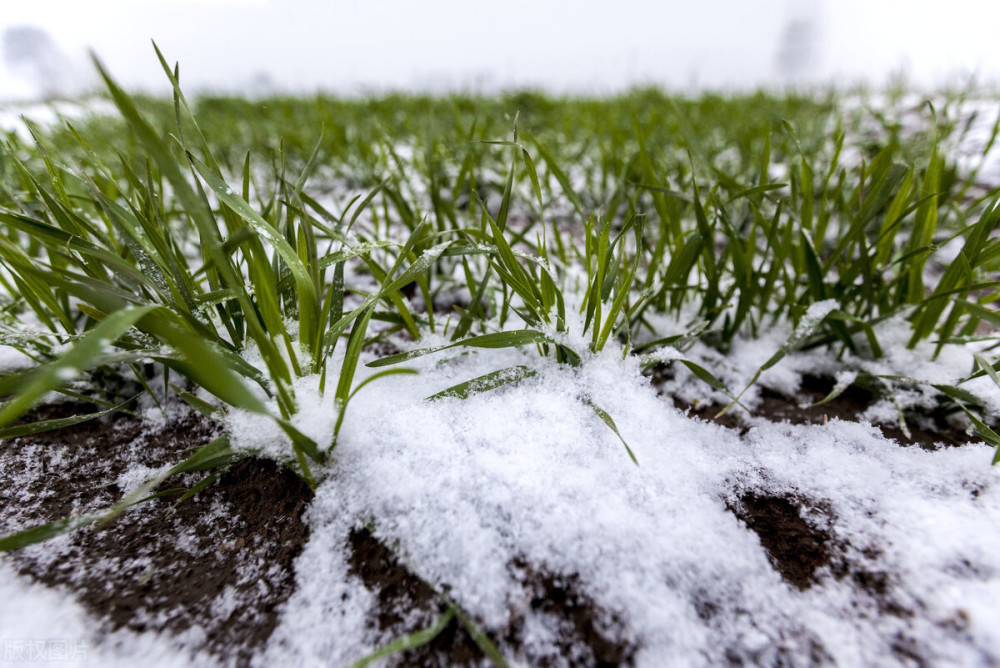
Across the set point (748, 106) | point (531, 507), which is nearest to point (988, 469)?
point (531, 507)

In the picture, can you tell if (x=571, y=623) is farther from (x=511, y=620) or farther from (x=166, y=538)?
(x=166, y=538)

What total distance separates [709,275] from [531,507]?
597mm

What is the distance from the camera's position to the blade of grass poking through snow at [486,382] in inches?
28.3

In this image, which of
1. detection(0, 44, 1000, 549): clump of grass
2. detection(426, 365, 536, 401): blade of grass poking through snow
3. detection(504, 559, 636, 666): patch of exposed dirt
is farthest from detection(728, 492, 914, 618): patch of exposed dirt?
detection(426, 365, 536, 401): blade of grass poking through snow

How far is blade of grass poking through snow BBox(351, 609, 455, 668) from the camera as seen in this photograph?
0.44 meters

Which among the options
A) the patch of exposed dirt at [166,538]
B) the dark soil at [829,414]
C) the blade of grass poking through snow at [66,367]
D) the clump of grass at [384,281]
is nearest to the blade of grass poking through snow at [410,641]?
the patch of exposed dirt at [166,538]

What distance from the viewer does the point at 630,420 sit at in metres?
0.71

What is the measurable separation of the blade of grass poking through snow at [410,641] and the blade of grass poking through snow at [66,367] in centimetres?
35

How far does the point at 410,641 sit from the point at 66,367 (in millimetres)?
380

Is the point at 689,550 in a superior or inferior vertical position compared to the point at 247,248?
inferior

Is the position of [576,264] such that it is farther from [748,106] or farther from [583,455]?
[748,106]

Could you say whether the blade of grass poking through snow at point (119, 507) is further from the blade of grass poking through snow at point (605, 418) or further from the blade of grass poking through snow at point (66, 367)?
the blade of grass poking through snow at point (605, 418)

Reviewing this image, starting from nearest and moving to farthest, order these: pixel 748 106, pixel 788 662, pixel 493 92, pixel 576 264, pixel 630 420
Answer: pixel 788 662
pixel 630 420
pixel 576 264
pixel 748 106
pixel 493 92

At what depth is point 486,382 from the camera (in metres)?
0.73
